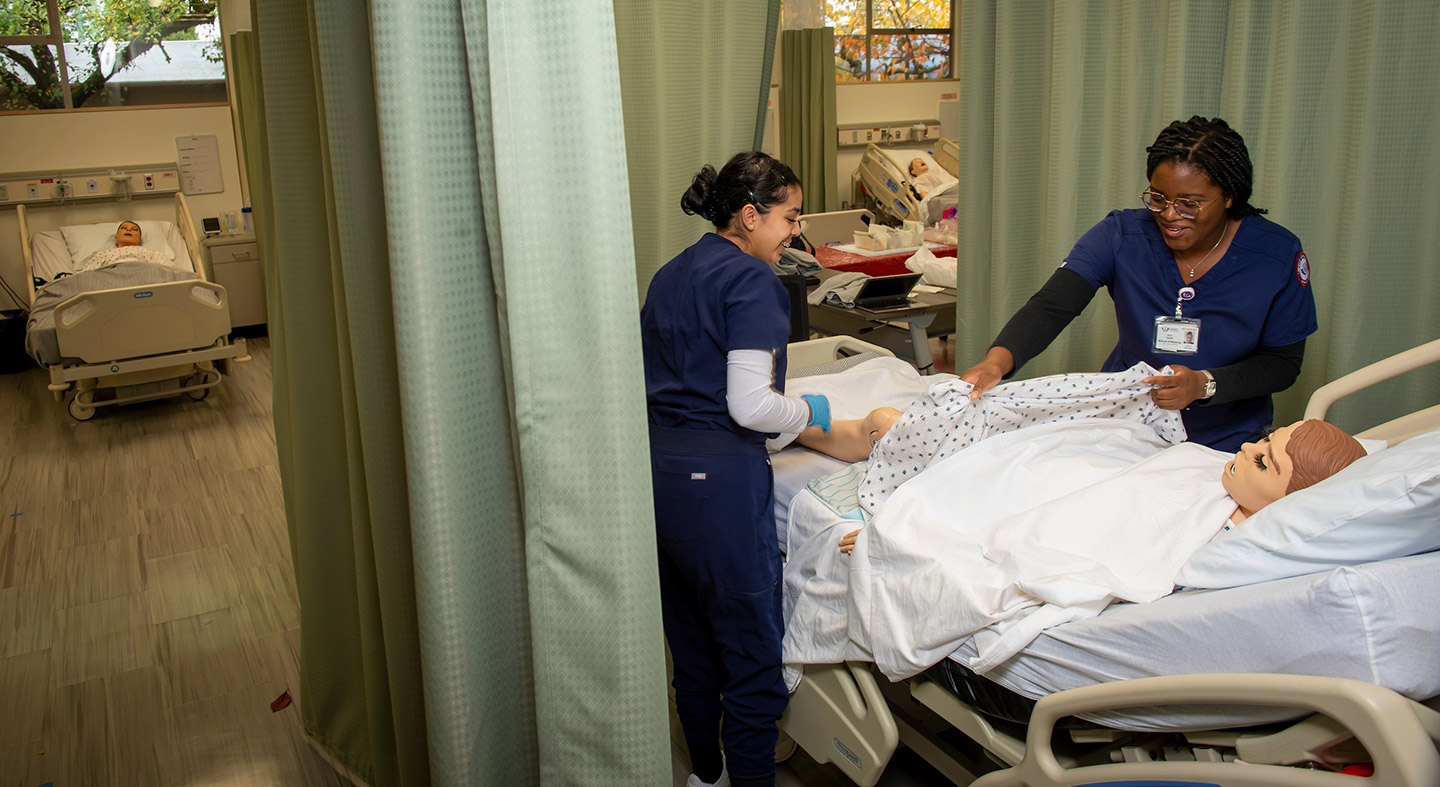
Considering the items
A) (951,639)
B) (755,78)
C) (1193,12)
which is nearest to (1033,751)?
(951,639)

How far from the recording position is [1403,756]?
3.57 feet

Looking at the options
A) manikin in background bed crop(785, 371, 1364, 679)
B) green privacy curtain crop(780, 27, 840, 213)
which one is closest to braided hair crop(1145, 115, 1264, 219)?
manikin in background bed crop(785, 371, 1364, 679)

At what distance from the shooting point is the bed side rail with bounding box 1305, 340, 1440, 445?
6.23ft

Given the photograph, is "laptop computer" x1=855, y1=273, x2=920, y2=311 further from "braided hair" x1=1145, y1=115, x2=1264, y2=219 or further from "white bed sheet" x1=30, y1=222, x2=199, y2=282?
"white bed sheet" x1=30, y1=222, x2=199, y2=282

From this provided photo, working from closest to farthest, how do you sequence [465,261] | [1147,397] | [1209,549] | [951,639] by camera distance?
[465,261], [1209,549], [951,639], [1147,397]

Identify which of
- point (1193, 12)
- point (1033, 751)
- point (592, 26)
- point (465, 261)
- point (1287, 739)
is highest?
point (1193, 12)

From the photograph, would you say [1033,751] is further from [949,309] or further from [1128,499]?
[949,309]

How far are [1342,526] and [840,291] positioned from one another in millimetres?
2546

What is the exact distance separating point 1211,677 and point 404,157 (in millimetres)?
1227

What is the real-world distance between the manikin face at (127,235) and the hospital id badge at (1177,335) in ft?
21.2

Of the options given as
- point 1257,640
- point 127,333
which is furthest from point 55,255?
point 1257,640

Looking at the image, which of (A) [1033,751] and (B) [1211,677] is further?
(A) [1033,751]

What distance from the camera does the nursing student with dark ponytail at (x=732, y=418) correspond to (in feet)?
5.85

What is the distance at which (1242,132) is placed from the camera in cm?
251
